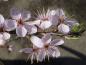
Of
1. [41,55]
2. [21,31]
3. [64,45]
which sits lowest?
[64,45]

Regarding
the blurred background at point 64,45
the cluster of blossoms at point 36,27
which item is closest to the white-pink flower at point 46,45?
the cluster of blossoms at point 36,27

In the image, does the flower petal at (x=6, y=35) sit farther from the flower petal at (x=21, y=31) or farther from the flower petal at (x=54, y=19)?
the flower petal at (x=54, y=19)

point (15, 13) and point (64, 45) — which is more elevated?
point (15, 13)

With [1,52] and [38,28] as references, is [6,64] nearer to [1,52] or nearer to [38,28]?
[1,52]

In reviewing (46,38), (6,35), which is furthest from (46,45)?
(6,35)

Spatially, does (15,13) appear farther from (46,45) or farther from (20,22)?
(46,45)

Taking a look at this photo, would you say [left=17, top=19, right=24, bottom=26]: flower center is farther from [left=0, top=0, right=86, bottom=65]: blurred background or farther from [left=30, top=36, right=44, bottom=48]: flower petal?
[left=0, top=0, right=86, bottom=65]: blurred background

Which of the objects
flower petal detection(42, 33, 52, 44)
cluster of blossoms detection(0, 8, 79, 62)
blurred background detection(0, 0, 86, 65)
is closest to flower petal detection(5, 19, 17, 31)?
cluster of blossoms detection(0, 8, 79, 62)

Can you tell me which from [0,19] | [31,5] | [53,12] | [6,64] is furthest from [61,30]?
[31,5]
